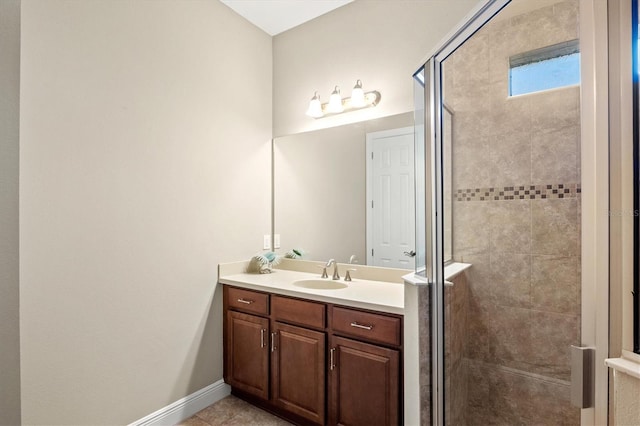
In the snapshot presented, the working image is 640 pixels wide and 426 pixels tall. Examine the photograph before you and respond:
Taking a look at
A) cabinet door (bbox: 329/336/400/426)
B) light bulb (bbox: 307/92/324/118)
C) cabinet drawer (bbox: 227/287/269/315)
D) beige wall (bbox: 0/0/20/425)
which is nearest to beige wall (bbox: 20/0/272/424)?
beige wall (bbox: 0/0/20/425)

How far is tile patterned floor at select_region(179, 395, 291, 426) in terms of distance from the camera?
199cm

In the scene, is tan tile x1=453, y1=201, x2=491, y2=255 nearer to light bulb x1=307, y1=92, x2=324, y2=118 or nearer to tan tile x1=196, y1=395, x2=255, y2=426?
light bulb x1=307, y1=92, x2=324, y2=118

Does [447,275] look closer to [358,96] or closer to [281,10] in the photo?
[358,96]

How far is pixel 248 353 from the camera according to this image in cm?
214

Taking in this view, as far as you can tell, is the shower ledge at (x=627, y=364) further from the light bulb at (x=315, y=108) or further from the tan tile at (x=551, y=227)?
the light bulb at (x=315, y=108)

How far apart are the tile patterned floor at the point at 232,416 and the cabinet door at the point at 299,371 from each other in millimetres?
155

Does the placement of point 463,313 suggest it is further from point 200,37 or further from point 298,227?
point 200,37

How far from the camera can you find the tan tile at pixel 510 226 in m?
1.66

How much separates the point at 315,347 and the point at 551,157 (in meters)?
1.57

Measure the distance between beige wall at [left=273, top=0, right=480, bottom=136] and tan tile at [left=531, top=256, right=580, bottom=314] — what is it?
1192mm

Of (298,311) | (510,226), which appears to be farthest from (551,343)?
(298,311)

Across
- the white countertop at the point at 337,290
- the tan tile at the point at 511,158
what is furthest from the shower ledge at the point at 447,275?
the tan tile at the point at 511,158

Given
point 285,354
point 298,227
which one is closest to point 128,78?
point 298,227

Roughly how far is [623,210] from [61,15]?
91.7 inches
